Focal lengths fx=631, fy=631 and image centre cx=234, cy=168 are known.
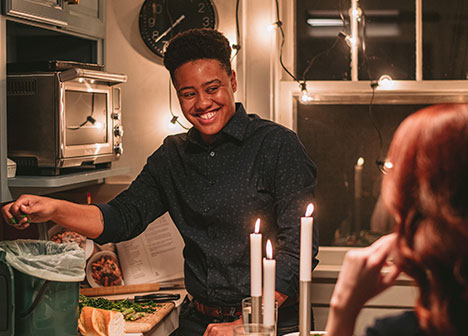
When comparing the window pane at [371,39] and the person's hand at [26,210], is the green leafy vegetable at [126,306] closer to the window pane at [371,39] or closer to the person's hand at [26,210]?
the person's hand at [26,210]

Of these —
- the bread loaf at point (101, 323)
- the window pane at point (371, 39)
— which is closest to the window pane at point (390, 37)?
the window pane at point (371, 39)

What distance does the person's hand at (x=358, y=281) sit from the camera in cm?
85

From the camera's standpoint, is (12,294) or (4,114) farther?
(4,114)

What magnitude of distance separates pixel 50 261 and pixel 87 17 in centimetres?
129

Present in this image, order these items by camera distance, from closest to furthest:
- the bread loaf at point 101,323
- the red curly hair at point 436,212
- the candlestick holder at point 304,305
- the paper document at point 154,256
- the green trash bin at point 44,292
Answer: the red curly hair at point 436,212, the candlestick holder at point 304,305, the green trash bin at point 44,292, the bread loaf at point 101,323, the paper document at point 154,256

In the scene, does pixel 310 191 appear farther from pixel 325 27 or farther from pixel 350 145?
pixel 325 27

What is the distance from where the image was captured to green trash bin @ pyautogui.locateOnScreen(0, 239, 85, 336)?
1.79 meters

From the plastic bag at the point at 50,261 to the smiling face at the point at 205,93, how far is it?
62cm

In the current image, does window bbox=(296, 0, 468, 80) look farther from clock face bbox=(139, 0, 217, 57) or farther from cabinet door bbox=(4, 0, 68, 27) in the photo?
cabinet door bbox=(4, 0, 68, 27)

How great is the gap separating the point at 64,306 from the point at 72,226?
12.8 inches

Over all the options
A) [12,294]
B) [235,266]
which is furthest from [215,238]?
[12,294]

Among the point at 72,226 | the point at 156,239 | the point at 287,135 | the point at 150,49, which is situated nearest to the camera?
the point at 72,226

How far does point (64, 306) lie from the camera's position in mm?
1830

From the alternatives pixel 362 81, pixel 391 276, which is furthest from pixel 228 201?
pixel 391 276
